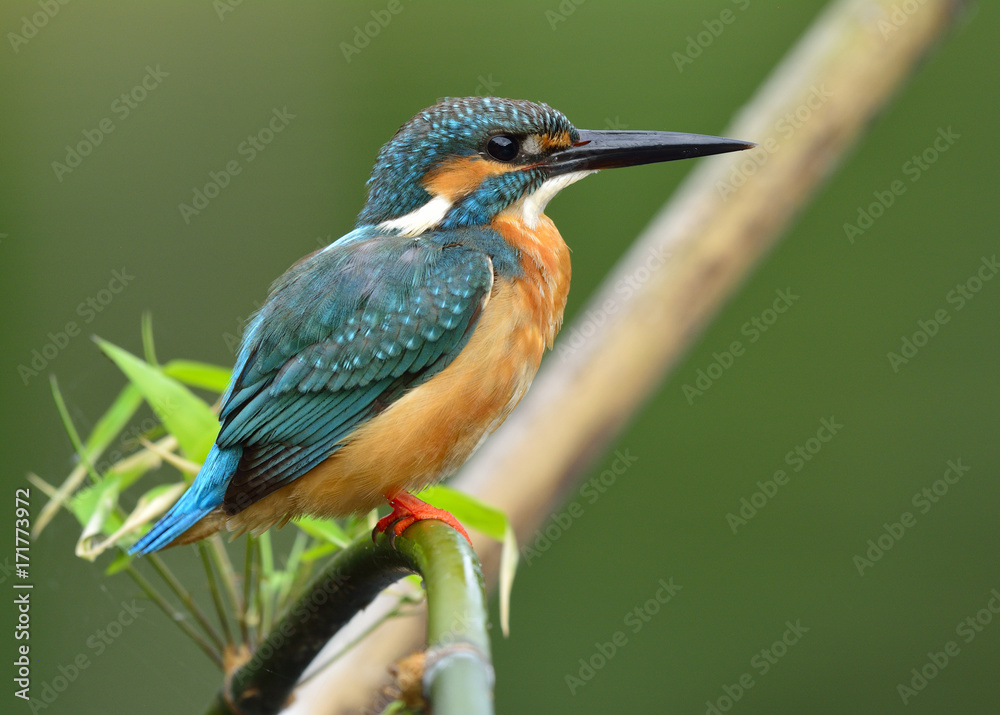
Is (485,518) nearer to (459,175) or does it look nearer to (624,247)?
(459,175)

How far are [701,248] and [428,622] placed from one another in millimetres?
1112

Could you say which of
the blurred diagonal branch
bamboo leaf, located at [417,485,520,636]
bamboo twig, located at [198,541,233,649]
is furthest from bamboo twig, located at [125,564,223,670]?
the blurred diagonal branch

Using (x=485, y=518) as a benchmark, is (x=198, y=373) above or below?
below

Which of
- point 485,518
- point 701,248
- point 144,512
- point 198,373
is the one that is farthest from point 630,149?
point 144,512

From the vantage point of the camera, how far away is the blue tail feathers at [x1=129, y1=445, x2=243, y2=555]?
1.20m

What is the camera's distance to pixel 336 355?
136 centimetres

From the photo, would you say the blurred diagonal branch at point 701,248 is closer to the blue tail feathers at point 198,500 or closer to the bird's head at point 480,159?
the bird's head at point 480,159

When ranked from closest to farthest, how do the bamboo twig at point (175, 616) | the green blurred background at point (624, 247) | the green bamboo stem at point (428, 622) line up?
the green bamboo stem at point (428, 622) < the bamboo twig at point (175, 616) < the green blurred background at point (624, 247)

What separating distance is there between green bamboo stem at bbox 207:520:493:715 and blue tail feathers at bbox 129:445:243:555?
0.65ft

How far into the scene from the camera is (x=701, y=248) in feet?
5.42

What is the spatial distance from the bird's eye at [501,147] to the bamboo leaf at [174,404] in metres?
0.57

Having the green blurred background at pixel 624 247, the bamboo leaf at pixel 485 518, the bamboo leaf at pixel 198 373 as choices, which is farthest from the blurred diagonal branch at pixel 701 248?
the green blurred background at pixel 624 247

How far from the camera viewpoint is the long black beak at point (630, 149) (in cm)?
142

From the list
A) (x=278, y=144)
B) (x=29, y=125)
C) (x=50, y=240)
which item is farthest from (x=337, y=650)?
(x=278, y=144)
